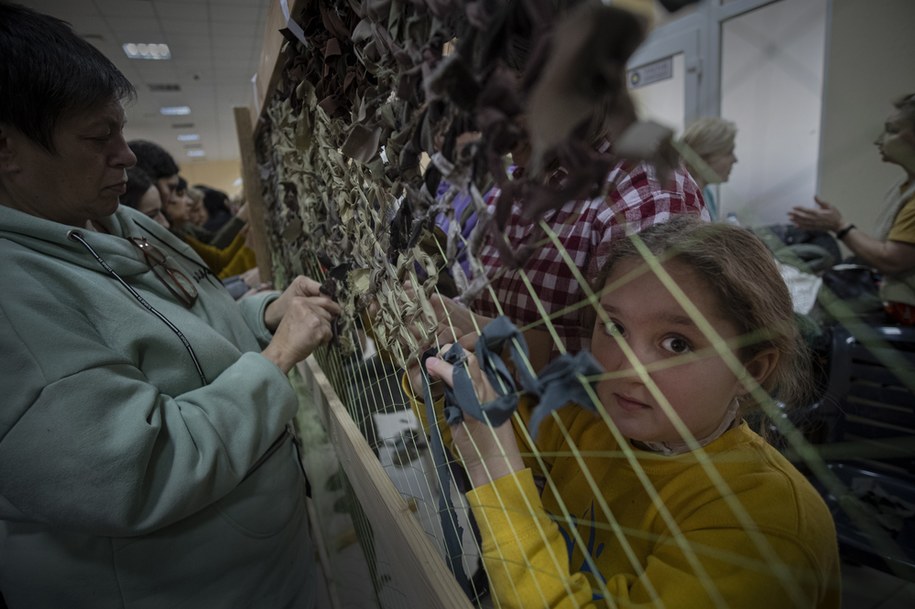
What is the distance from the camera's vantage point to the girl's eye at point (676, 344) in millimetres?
419

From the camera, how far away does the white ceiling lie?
3.99 m

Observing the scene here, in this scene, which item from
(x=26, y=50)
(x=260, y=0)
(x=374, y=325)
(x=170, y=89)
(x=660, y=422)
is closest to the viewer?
(x=660, y=422)

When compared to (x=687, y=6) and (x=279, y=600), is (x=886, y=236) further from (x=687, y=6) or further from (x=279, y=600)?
(x=279, y=600)

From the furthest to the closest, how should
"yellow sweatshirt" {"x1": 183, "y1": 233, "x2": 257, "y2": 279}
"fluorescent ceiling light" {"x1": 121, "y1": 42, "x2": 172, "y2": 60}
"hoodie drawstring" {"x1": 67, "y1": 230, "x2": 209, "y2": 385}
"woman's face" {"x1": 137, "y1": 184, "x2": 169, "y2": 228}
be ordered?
"fluorescent ceiling light" {"x1": 121, "y1": 42, "x2": 172, "y2": 60} → "yellow sweatshirt" {"x1": 183, "y1": 233, "x2": 257, "y2": 279} → "woman's face" {"x1": 137, "y1": 184, "x2": 169, "y2": 228} → "hoodie drawstring" {"x1": 67, "y1": 230, "x2": 209, "y2": 385}

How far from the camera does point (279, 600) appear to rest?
0.81 meters

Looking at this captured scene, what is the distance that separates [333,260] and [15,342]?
0.40m

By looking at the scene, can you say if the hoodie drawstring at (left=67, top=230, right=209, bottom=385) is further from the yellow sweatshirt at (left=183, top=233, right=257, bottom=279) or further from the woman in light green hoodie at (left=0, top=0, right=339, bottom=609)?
the yellow sweatshirt at (left=183, top=233, right=257, bottom=279)

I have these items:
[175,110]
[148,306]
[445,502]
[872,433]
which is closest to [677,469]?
[445,502]

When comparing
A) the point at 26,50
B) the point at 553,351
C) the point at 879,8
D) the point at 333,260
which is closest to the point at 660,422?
the point at 553,351

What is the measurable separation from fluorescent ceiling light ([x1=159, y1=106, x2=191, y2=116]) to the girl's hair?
31.5ft

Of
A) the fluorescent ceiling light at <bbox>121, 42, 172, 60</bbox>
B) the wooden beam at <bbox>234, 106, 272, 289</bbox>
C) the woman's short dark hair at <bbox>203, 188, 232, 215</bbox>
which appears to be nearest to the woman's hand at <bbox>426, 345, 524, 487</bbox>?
the wooden beam at <bbox>234, 106, 272, 289</bbox>

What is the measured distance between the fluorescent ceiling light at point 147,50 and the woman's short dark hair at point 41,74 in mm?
6137

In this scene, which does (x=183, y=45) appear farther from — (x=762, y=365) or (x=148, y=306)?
(x=762, y=365)

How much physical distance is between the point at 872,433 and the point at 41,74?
5.82ft
